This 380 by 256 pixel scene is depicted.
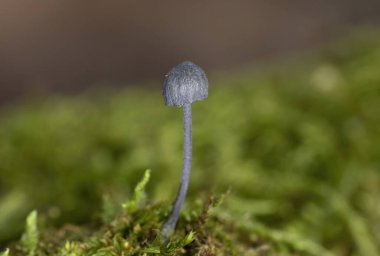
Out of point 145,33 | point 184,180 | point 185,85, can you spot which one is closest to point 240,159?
point 184,180

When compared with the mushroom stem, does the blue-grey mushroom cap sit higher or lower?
higher

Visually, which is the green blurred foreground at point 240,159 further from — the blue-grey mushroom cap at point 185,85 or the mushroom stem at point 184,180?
the blue-grey mushroom cap at point 185,85

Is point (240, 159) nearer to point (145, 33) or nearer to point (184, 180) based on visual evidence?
point (184, 180)

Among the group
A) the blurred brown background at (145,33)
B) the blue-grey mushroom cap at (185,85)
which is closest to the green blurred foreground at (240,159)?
the blue-grey mushroom cap at (185,85)

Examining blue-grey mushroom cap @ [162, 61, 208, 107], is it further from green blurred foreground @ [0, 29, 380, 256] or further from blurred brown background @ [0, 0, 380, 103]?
blurred brown background @ [0, 0, 380, 103]

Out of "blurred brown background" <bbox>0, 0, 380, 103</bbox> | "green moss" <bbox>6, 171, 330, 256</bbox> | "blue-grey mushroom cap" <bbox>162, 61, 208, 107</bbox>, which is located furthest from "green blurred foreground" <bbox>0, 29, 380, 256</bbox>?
"blurred brown background" <bbox>0, 0, 380, 103</bbox>

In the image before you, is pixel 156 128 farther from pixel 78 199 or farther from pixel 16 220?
pixel 16 220

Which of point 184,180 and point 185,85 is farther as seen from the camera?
point 184,180
